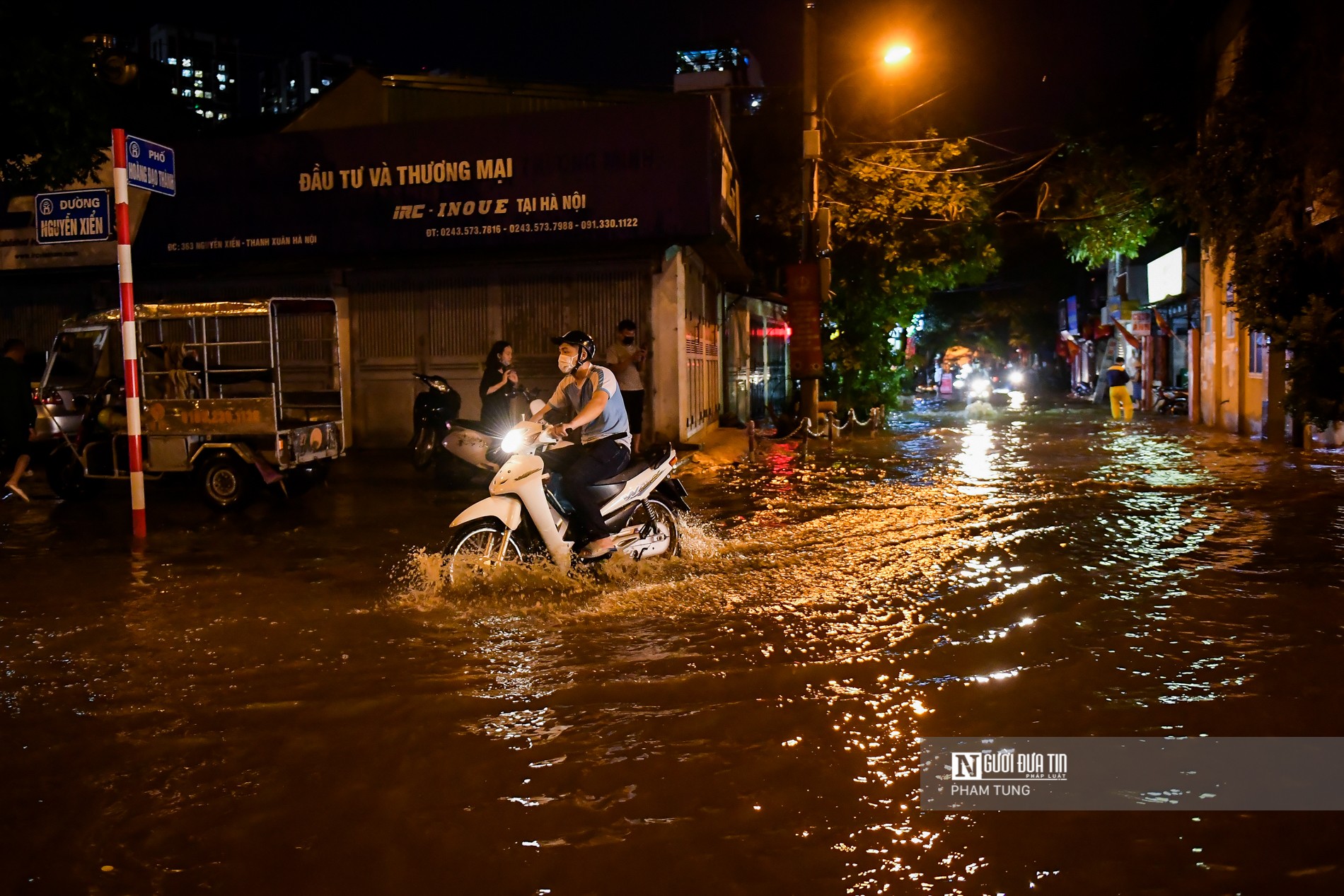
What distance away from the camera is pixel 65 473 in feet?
40.5

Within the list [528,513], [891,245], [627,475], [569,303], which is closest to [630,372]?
[569,303]

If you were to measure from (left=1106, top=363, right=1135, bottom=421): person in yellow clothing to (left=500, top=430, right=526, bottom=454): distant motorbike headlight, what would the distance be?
21.0 meters

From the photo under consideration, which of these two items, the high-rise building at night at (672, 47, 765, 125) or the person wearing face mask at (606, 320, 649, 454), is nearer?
the person wearing face mask at (606, 320, 649, 454)

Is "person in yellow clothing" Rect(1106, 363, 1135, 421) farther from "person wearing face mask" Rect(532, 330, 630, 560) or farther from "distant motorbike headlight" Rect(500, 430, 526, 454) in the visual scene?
"distant motorbike headlight" Rect(500, 430, 526, 454)

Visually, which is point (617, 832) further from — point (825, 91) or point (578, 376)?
point (825, 91)

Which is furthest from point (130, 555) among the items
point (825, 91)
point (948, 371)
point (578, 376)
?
point (948, 371)

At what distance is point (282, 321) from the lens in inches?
688

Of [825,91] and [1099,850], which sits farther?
[825,91]

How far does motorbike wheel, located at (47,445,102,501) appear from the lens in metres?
12.3

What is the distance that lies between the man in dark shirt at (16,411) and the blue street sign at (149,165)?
3214 mm

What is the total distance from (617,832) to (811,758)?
98 cm

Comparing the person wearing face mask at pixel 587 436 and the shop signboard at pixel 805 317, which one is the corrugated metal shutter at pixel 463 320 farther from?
the person wearing face mask at pixel 587 436
